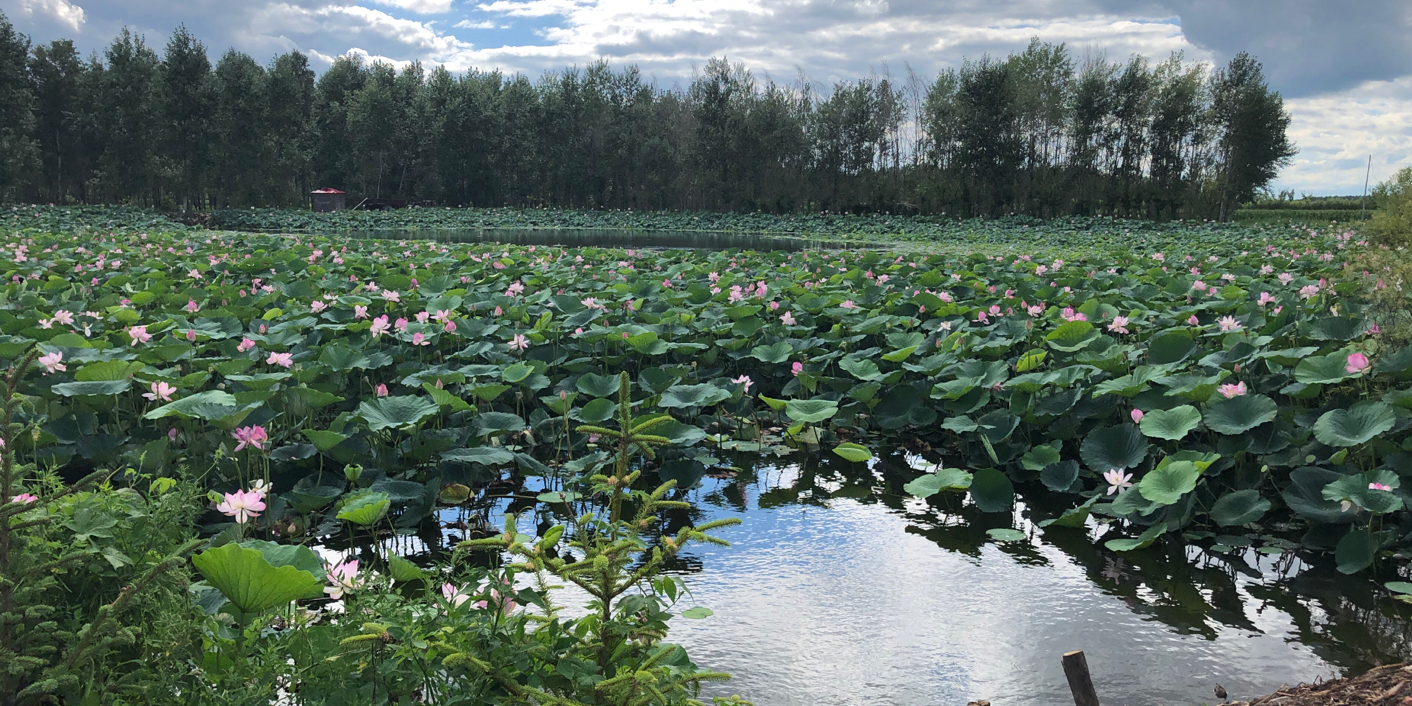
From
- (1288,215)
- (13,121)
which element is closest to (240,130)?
(13,121)

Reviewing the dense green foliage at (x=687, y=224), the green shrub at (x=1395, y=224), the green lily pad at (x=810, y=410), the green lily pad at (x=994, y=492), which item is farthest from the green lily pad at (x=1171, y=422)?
the dense green foliage at (x=687, y=224)

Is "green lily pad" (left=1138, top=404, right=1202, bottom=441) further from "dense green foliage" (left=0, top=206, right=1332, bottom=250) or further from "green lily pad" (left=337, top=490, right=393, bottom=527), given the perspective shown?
"dense green foliage" (left=0, top=206, right=1332, bottom=250)

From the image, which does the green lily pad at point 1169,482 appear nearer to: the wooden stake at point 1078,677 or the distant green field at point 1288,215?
the wooden stake at point 1078,677

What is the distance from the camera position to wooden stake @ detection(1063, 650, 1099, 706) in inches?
69.1

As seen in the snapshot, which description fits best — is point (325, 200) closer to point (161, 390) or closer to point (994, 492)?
point (161, 390)

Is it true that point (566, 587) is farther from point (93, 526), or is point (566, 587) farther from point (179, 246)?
point (179, 246)

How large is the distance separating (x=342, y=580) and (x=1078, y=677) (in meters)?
1.60

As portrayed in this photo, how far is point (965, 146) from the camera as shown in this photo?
35.2 m

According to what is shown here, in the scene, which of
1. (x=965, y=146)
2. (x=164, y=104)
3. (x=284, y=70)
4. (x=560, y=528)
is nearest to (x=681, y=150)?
(x=965, y=146)

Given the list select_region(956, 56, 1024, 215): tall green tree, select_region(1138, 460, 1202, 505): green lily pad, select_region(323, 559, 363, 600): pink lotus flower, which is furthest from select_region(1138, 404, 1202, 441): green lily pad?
select_region(956, 56, 1024, 215): tall green tree

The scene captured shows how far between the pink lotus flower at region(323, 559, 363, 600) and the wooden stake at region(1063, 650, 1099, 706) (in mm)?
1541

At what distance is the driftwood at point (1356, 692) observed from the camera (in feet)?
6.81

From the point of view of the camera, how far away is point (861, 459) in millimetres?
3961

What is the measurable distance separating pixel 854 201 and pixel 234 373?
1551 inches
